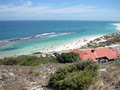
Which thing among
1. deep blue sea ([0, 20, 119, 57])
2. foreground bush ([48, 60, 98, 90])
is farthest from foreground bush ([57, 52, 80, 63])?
deep blue sea ([0, 20, 119, 57])

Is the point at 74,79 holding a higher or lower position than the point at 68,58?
higher

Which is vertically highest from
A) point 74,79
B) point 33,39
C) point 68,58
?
point 74,79

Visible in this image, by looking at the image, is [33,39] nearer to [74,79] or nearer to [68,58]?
[68,58]

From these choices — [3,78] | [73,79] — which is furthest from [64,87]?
[3,78]

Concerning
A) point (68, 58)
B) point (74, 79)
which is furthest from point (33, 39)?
point (74, 79)

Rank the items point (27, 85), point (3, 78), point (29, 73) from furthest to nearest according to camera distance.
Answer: point (29, 73), point (3, 78), point (27, 85)

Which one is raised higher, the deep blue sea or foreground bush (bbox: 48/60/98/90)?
foreground bush (bbox: 48/60/98/90)

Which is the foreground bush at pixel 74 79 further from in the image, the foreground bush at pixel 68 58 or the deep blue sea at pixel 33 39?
the deep blue sea at pixel 33 39

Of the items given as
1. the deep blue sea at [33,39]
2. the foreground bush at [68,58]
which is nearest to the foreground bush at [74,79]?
the foreground bush at [68,58]

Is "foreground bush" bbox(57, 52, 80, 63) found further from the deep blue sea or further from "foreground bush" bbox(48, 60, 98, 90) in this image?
the deep blue sea

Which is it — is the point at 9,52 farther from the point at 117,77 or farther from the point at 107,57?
the point at 117,77

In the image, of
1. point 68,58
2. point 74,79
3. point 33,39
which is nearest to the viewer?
point 74,79
